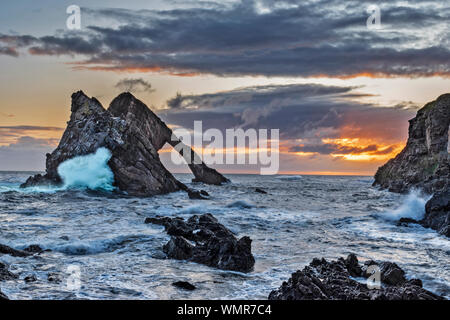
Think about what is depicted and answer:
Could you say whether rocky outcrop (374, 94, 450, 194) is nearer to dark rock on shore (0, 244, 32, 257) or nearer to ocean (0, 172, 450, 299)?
ocean (0, 172, 450, 299)

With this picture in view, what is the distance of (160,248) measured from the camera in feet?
49.0

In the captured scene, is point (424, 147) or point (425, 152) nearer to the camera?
point (425, 152)

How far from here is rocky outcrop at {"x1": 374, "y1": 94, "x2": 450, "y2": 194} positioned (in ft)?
181

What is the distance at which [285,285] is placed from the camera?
9008 mm

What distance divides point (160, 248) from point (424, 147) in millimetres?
57117

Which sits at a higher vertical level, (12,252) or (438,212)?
(12,252)

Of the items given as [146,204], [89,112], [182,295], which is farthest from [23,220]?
[89,112]

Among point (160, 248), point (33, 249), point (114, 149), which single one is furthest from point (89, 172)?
point (160, 248)

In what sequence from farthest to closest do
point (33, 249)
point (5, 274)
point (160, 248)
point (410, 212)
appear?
point (410, 212) < point (160, 248) < point (33, 249) < point (5, 274)

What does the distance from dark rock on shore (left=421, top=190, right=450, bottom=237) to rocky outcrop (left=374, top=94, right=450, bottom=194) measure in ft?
88.1

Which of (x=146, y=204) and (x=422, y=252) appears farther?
(x=146, y=204)

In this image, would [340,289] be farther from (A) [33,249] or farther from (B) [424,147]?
(B) [424,147]

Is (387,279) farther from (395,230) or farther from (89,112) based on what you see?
(89,112)

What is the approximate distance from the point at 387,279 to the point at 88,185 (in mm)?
33525
